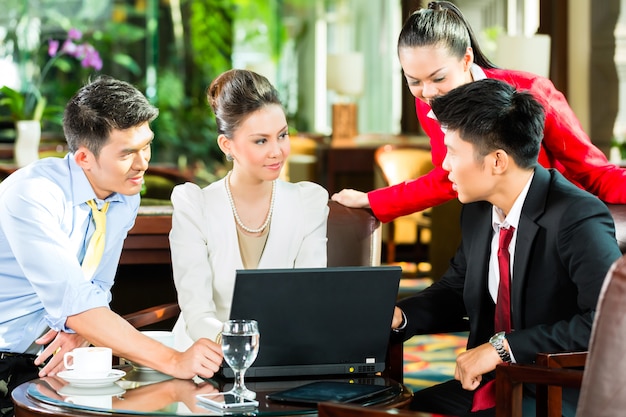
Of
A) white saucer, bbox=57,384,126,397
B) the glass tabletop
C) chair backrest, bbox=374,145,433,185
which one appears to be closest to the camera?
the glass tabletop

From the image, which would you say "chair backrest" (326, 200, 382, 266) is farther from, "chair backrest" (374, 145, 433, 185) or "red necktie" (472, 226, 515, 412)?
"chair backrest" (374, 145, 433, 185)

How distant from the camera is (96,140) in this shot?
8.34 feet

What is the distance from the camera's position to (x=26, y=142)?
19.6ft

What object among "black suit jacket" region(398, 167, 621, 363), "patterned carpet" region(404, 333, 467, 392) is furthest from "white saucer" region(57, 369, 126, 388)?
"patterned carpet" region(404, 333, 467, 392)

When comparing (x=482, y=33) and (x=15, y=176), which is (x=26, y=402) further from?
(x=482, y=33)

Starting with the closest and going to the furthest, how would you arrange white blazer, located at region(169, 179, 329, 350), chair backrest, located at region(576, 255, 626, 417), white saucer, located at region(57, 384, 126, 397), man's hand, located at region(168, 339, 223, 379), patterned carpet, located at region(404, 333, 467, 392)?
chair backrest, located at region(576, 255, 626, 417) → white saucer, located at region(57, 384, 126, 397) → man's hand, located at region(168, 339, 223, 379) → white blazer, located at region(169, 179, 329, 350) → patterned carpet, located at region(404, 333, 467, 392)

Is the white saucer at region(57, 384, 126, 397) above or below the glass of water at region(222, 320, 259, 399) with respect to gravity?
below

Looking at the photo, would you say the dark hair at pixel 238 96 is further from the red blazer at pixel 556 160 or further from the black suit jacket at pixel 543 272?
the black suit jacket at pixel 543 272

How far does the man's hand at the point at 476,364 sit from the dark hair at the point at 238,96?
3.01 ft

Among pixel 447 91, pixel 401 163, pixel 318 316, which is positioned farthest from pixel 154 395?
pixel 401 163

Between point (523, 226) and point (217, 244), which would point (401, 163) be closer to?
point (217, 244)

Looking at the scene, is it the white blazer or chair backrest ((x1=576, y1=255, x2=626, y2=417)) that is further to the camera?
the white blazer

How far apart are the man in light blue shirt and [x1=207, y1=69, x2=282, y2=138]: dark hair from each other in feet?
0.88

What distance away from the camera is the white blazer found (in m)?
2.63
